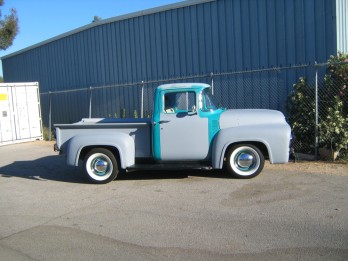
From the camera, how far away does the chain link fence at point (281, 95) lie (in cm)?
999

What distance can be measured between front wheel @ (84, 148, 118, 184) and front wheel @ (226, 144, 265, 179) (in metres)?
2.27

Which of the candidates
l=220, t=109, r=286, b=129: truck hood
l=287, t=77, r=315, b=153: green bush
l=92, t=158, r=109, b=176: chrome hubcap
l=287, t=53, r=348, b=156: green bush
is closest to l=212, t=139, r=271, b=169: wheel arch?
l=220, t=109, r=286, b=129: truck hood

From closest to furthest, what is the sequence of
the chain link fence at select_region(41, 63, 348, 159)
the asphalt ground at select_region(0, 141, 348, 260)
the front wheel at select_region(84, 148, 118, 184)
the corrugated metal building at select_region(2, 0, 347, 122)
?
the asphalt ground at select_region(0, 141, 348, 260), the front wheel at select_region(84, 148, 118, 184), the chain link fence at select_region(41, 63, 348, 159), the corrugated metal building at select_region(2, 0, 347, 122)

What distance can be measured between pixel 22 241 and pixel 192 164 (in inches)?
143

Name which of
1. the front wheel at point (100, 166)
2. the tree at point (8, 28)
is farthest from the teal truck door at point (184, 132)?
the tree at point (8, 28)

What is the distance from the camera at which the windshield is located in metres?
8.09

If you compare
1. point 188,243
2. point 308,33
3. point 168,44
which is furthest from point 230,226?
point 168,44

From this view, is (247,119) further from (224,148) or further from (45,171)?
(45,171)

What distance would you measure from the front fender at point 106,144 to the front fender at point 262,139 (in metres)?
1.67

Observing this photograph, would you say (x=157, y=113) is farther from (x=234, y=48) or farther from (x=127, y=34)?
(x=127, y=34)

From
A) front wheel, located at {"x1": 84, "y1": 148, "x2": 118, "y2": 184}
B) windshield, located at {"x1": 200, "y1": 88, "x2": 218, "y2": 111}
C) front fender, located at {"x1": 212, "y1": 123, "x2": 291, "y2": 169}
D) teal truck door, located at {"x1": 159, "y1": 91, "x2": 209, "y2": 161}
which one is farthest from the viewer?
front wheel, located at {"x1": 84, "y1": 148, "x2": 118, "y2": 184}

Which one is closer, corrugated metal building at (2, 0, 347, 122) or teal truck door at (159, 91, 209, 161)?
teal truck door at (159, 91, 209, 161)

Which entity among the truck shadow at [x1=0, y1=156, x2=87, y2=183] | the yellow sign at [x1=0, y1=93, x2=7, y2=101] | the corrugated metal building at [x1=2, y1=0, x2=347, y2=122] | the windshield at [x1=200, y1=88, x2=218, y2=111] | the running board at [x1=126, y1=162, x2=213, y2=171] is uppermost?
the corrugated metal building at [x1=2, y1=0, x2=347, y2=122]

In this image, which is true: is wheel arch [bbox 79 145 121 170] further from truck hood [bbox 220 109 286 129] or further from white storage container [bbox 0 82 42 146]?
white storage container [bbox 0 82 42 146]
